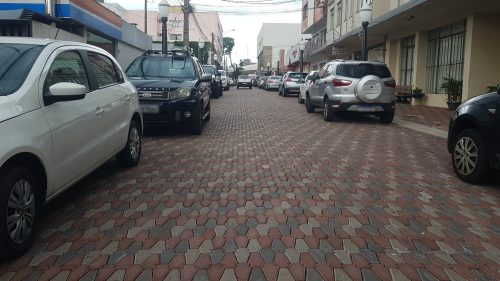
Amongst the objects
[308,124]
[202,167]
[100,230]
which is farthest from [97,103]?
[308,124]

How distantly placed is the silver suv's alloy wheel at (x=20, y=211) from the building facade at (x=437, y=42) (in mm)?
13151

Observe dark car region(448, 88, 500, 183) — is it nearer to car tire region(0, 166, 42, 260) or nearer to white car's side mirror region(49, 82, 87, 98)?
white car's side mirror region(49, 82, 87, 98)

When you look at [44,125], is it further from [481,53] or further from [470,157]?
[481,53]

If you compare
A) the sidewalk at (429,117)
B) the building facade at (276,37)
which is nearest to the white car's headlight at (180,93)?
the sidewalk at (429,117)

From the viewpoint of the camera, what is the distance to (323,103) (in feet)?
45.1

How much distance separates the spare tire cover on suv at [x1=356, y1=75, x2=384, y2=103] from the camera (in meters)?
12.2

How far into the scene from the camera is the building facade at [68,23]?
1287cm

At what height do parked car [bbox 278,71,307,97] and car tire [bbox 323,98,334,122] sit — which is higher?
parked car [bbox 278,71,307,97]

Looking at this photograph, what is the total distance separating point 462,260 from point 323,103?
1027 centimetres

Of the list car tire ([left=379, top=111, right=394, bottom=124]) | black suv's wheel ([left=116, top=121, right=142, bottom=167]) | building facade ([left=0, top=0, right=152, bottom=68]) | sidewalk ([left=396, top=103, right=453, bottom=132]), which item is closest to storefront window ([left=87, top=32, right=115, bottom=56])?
building facade ([left=0, top=0, right=152, bottom=68])

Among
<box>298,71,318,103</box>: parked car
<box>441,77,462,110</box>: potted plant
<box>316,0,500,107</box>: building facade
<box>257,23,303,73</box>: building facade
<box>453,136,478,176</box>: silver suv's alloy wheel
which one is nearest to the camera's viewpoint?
<box>453,136,478,176</box>: silver suv's alloy wheel

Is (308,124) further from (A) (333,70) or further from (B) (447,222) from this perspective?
(B) (447,222)

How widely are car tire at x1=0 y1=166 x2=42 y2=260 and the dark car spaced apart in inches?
189

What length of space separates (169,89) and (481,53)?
37.9ft
